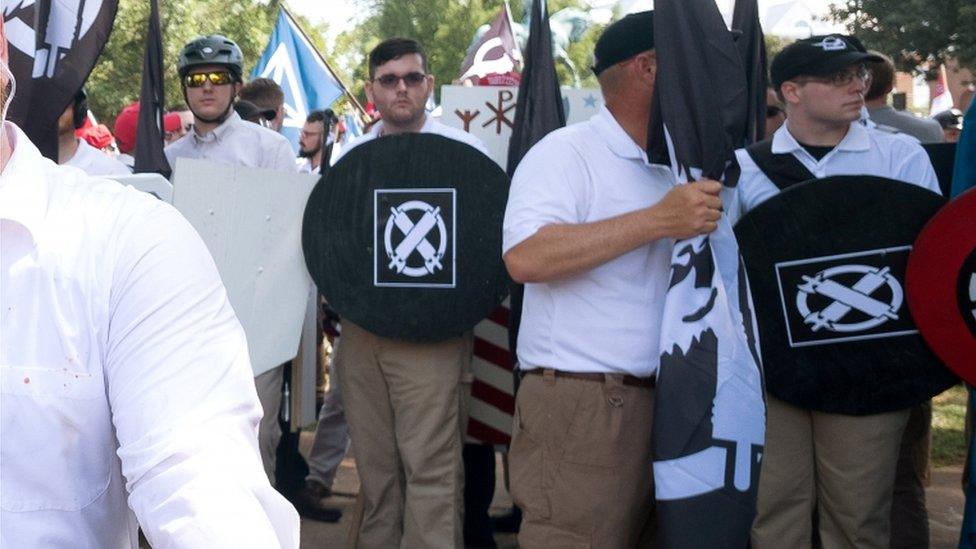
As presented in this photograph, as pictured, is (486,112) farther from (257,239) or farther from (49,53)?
(49,53)

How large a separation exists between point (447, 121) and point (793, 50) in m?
1.92

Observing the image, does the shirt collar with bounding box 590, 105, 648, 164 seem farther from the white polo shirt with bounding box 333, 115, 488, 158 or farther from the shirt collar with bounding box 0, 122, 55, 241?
the shirt collar with bounding box 0, 122, 55, 241

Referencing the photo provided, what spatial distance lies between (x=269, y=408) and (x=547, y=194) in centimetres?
216

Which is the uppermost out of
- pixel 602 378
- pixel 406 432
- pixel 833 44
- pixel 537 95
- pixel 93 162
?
pixel 833 44

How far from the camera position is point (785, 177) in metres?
4.74

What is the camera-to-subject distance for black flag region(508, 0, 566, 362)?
19.0ft

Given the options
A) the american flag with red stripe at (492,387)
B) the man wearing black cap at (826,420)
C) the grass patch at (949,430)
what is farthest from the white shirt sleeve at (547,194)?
the grass patch at (949,430)

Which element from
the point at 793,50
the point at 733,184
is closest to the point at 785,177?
the point at 793,50

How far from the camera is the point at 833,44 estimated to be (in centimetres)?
500

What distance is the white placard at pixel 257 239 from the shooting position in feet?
16.8

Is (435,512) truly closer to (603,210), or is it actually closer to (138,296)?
(603,210)

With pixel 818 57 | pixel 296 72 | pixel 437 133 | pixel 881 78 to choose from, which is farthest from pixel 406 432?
pixel 296 72

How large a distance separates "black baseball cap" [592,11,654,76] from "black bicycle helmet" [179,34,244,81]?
2775 mm

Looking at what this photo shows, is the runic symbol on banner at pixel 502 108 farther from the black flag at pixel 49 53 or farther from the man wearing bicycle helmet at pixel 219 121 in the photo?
the black flag at pixel 49 53
